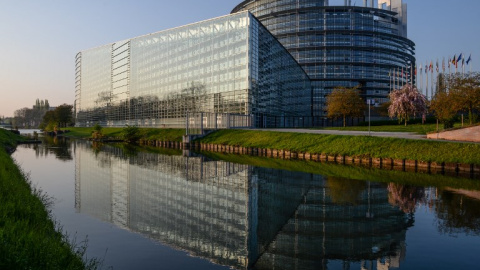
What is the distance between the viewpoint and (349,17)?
456 feet

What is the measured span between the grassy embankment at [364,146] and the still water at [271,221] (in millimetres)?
6108

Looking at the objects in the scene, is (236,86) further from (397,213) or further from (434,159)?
(397,213)

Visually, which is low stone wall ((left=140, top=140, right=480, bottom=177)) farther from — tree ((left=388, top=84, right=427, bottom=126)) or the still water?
tree ((left=388, top=84, right=427, bottom=126))

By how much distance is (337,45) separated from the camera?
138125mm

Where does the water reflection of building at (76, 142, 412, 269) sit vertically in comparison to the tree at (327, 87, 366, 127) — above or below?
below

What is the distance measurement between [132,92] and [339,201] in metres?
110

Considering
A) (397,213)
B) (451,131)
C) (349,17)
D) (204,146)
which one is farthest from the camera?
(349,17)

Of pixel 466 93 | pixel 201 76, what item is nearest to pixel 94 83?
pixel 201 76

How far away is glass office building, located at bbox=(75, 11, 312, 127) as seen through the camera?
75750mm

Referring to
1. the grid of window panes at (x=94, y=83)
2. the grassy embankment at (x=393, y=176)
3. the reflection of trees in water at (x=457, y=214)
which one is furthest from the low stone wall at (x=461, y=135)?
the grid of window panes at (x=94, y=83)

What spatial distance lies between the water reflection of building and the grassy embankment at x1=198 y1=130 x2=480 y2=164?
12.5 metres

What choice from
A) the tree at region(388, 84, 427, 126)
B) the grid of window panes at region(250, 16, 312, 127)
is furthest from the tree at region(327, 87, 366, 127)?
the tree at region(388, 84, 427, 126)

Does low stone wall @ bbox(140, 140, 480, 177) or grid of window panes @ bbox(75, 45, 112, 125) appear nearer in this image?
low stone wall @ bbox(140, 140, 480, 177)

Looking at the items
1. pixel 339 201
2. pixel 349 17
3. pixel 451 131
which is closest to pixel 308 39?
pixel 349 17
